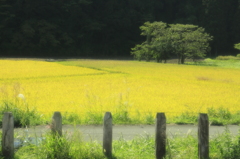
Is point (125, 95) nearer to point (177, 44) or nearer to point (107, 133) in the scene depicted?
point (107, 133)

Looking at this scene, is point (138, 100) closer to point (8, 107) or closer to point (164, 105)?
point (164, 105)

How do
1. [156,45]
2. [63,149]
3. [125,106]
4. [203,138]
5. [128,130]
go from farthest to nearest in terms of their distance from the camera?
[156,45] → [125,106] → [128,130] → [203,138] → [63,149]

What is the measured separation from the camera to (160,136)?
4477mm

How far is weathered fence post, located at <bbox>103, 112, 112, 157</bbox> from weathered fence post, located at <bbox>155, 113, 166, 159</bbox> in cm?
60

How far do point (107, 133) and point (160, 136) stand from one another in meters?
0.68

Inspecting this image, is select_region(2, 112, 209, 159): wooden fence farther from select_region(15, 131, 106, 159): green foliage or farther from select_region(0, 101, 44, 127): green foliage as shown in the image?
select_region(0, 101, 44, 127): green foliage

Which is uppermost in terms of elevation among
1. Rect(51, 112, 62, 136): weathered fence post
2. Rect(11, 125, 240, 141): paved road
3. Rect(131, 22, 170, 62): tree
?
Rect(131, 22, 170, 62): tree

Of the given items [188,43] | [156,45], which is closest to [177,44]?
[188,43]

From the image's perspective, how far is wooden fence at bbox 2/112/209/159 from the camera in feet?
14.3

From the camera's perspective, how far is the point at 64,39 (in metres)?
43.2

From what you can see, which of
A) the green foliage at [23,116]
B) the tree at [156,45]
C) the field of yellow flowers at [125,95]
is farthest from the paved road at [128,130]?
the tree at [156,45]

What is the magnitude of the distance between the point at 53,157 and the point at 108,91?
8.78m

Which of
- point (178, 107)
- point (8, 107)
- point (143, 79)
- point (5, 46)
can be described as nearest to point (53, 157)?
point (8, 107)

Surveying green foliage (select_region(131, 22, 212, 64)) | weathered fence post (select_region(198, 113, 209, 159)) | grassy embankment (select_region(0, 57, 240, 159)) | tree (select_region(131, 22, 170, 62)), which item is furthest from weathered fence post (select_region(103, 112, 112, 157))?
tree (select_region(131, 22, 170, 62))
